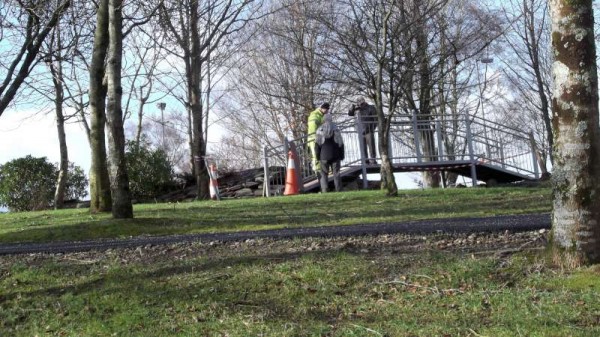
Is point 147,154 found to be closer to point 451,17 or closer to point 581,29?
point 451,17

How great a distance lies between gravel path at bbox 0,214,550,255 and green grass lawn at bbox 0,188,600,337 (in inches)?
11.7

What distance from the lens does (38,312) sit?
20.6 ft

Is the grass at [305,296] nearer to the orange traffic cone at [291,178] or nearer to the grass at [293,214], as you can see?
the grass at [293,214]

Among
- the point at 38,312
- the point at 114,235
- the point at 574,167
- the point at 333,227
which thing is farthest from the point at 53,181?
the point at 574,167

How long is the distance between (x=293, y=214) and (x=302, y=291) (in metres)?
5.63

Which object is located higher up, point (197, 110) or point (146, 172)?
point (197, 110)

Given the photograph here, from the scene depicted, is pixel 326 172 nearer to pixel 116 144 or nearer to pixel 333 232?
pixel 116 144

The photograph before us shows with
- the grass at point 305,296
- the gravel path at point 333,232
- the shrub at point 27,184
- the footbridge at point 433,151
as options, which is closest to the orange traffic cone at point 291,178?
the footbridge at point 433,151

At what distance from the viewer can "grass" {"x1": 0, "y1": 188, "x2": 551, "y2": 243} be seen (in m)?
10.1

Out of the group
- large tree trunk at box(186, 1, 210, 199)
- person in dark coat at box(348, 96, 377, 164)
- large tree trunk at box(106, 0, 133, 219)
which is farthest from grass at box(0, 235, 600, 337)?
large tree trunk at box(186, 1, 210, 199)

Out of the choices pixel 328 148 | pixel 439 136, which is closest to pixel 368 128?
pixel 439 136

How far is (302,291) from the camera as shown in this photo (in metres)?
6.10

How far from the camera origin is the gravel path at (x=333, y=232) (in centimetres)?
813

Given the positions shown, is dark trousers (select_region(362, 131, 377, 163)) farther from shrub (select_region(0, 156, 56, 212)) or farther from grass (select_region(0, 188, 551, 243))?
shrub (select_region(0, 156, 56, 212))
